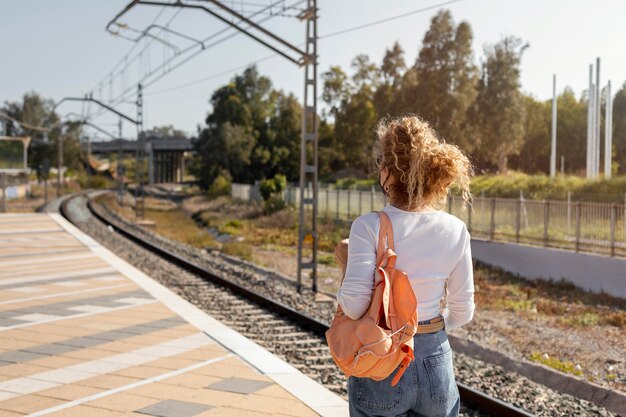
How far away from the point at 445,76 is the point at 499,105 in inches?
191

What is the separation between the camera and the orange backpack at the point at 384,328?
8.98 ft

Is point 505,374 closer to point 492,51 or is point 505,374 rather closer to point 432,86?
point 432,86

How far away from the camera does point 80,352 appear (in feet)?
26.1

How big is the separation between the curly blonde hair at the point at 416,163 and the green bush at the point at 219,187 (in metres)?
63.1

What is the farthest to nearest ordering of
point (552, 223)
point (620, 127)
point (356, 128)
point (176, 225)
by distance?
point (356, 128) → point (620, 127) → point (176, 225) → point (552, 223)

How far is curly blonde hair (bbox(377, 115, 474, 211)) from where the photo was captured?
2885 mm

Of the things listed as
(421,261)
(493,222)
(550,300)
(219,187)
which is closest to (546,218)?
(493,222)

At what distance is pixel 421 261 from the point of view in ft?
9.47

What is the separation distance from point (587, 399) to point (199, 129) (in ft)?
224

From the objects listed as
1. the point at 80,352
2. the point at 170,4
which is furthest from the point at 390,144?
the point at 170,4

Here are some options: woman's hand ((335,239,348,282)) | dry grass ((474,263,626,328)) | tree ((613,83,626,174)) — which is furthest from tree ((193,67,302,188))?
woman's hand ((335,239,348,282))

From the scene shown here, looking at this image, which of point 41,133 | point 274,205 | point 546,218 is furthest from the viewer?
point 41,133

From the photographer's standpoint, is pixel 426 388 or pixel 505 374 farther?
pixel 505 374

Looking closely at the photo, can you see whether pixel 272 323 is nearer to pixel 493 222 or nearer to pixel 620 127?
pixel 493 222
